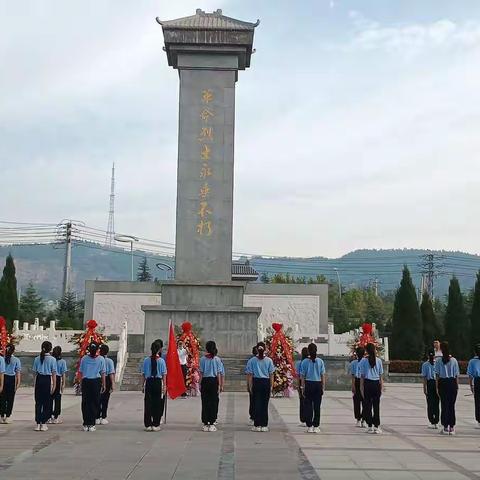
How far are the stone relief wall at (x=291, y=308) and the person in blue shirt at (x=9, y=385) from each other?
18379 millimetres

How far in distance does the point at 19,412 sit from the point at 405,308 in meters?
16.3

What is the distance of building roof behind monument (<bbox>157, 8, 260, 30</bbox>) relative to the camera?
20.0m

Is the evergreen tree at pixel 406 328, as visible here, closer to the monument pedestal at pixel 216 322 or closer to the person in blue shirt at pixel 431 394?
the monument pedestal at pixel 216 322

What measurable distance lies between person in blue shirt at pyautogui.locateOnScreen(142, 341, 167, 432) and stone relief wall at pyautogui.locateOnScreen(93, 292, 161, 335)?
731 inches

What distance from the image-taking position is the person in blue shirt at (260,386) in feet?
29.6

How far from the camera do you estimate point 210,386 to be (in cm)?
912

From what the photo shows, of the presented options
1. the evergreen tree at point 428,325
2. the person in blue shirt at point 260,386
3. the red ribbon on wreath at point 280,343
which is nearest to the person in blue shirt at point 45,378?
the person in blue shirt at point 260,386

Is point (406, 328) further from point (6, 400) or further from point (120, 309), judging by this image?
point (6, 400)

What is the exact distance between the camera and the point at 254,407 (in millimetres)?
9180

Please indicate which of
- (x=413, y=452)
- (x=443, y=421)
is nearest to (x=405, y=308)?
(x=443, y=421)

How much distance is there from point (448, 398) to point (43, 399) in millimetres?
5236

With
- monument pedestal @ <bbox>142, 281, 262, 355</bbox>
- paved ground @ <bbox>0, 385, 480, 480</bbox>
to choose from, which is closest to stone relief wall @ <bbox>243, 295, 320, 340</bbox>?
monument pedestal @ <bbox>142, 281, 262, 355</bbox>

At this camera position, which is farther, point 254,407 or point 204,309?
point 204,309

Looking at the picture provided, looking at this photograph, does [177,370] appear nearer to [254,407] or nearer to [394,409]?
[254,407]
